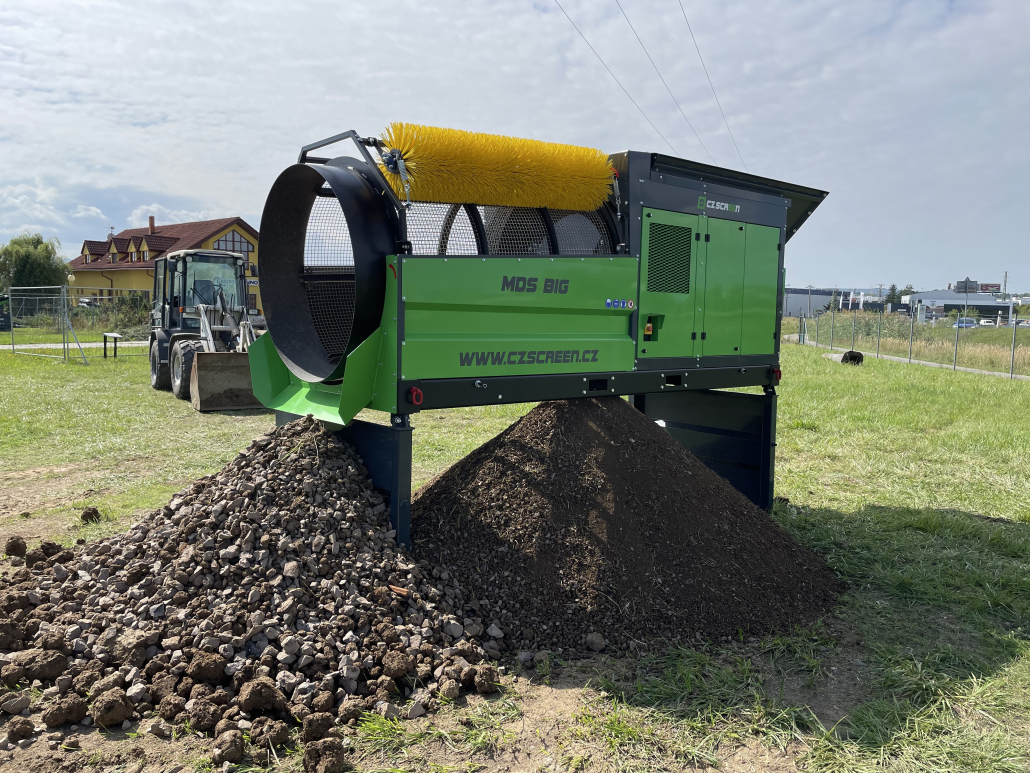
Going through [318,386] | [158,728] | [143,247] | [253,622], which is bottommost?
[158,728]

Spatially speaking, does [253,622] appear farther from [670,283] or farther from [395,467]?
[670,283]

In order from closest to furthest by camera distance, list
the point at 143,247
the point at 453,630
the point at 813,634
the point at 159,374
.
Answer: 1. the point at 453,630
2. the point at 813,634
3. the point at 159,374
4. the point at 143,247

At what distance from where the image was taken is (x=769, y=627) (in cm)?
444

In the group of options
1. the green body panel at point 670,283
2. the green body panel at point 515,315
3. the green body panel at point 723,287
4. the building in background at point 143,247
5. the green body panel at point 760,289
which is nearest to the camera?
the green body panel at point 515,315

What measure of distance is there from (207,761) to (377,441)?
188 cm

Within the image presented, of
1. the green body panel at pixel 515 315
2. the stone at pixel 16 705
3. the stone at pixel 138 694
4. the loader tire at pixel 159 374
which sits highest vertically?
the green body panel at pixel 515 315

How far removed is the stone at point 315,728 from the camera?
3.18 metres

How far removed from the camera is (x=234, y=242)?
137 feet

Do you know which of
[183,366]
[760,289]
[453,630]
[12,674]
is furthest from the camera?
[183,366]

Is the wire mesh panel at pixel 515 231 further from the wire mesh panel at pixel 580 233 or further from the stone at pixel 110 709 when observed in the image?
the stone at pixel 110 709

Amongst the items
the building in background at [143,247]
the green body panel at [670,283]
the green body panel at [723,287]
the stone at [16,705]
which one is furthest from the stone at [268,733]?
the building in background at [143,247]

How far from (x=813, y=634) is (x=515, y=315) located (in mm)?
2546

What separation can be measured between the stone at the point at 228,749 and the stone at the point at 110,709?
1.68 ft

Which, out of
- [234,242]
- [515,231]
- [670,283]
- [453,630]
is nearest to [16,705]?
[453,630]
